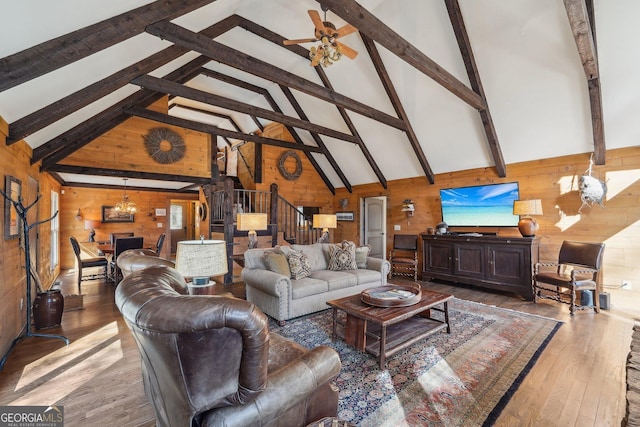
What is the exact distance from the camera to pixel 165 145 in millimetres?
6109

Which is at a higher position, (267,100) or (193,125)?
(267,100)

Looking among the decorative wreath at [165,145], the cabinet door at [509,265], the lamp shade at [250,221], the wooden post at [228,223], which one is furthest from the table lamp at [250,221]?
the cabinet door at [509,265]

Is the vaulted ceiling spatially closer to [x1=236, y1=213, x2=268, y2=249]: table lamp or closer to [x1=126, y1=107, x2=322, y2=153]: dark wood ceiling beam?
[x1=126, y1=107, x2=322, y2=153]: dark wood ceiling beam

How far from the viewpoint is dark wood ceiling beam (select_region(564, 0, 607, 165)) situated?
97.0 inches

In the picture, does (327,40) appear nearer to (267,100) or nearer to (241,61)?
(241,61)

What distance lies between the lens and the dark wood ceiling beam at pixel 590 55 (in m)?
2.46

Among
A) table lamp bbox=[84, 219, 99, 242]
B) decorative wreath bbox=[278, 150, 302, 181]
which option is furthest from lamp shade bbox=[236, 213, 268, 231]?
table lamp bbox=[84, 219, 99, 242]

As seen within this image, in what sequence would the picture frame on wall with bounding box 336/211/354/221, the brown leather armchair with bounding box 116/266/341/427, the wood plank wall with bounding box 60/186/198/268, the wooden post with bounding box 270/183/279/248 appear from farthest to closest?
1. the picture frame on wall with bounding box 336/211/354/221
2. the wood plank wall with bounding box 60/186/198/268
3. the wooden post with bounding box 270/183/279/248
4. the brown leather armchair with bounding box 116/266/341/427

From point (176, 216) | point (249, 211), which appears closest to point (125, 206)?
point (249, 211)

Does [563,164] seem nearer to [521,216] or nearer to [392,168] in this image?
[521,216]

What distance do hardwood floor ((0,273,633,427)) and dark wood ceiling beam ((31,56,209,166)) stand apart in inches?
94.7

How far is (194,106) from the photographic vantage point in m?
8.21

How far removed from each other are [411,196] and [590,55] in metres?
4.06

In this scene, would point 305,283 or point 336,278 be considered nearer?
point 305,283
